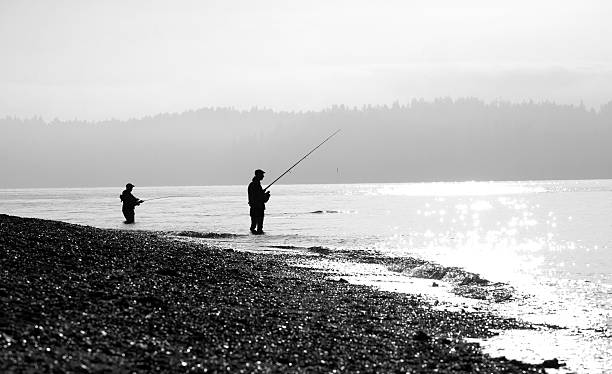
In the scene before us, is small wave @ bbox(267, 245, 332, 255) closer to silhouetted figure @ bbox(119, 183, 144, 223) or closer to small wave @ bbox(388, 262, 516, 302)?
small wave @ bbox(388, 262, 516, 302)

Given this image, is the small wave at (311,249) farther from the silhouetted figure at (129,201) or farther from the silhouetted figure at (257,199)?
the silhouetted figure at (129,201)

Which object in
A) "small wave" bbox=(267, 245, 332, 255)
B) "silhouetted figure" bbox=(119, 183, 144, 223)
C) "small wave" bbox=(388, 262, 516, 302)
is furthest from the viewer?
"silhouetted figure" bbox=(119, 183, 144, 223)

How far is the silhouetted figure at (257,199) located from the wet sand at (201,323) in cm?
1668

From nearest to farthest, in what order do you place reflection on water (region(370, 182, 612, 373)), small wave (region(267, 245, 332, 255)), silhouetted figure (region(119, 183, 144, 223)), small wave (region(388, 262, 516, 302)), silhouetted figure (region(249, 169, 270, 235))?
1. reflection on water (region(370, 182, 612, 373))
2. small wave (region(388, 262, 516, 302))
3. small wave (region(267, 245, 332, 255))
4. silhouetted figure (region(249, 169, 270, 235))
5. silhouetted figure (region(119, 183, 144, 223))

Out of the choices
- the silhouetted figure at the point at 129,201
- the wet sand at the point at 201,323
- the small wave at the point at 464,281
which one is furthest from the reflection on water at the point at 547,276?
the silhouetted figure at the point at 129,201

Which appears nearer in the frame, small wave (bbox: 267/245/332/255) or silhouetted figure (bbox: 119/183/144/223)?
small wave (bbox: 267/245/332/255)

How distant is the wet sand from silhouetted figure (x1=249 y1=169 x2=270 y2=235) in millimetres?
16681

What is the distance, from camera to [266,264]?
1836 cm

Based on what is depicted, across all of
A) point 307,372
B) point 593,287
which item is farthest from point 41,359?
point 593,287

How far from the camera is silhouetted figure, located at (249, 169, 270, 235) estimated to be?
31.4 m

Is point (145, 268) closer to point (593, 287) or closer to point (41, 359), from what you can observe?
point (41, 359)

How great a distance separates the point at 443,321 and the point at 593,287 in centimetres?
871

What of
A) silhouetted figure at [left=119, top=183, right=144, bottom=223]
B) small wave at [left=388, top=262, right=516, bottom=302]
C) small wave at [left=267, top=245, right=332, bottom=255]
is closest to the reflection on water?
small wave at [left=388, top=262, right=516, bottom=302]

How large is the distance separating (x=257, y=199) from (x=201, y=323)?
23.0m
